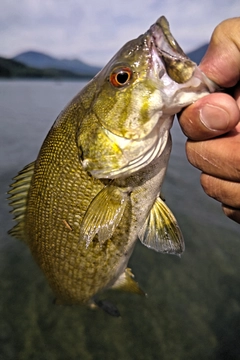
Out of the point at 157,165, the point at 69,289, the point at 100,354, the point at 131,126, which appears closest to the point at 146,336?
the point at 100,354

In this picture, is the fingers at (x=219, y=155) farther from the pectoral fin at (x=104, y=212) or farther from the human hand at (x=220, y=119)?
the pectoral fin at (x=104, y=212)

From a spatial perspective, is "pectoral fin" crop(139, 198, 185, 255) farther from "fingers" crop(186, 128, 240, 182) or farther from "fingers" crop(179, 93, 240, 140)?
"fingers" crop(179, 93, 240, 140)

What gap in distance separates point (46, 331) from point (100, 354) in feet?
1.85

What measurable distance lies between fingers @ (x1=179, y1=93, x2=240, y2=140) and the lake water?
7.23 ft

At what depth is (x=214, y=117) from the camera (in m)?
1.23

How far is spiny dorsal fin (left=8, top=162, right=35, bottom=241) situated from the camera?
204 cm

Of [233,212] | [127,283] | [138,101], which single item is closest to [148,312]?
[127,283]

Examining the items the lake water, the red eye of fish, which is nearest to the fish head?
the red eye of fish

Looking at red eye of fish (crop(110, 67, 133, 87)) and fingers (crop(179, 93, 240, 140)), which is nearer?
fingers (crop(179, 93, 240, 140))

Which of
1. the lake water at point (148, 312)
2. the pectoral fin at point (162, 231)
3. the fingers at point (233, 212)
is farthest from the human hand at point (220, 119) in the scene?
the lake water at point (148, 312)

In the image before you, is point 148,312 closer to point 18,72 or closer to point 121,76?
point 121,76

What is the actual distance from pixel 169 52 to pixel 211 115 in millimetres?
317

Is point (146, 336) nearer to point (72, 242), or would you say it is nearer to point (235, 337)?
point (235, 337)

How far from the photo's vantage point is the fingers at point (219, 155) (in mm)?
1360
